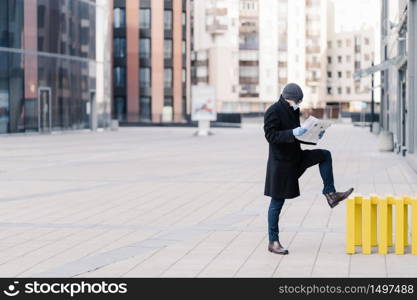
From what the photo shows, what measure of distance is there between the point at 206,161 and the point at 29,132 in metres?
23.9

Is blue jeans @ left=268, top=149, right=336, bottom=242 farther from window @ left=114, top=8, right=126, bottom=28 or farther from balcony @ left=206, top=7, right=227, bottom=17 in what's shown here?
balcony @ left=206, top=7, right=227, bottom=17

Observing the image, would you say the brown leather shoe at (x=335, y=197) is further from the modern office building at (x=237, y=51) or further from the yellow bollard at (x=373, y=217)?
the modern office building at (x=237, y=51)

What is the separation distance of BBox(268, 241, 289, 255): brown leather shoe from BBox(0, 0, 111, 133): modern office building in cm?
3631

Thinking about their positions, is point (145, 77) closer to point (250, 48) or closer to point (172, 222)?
point (250, 48)

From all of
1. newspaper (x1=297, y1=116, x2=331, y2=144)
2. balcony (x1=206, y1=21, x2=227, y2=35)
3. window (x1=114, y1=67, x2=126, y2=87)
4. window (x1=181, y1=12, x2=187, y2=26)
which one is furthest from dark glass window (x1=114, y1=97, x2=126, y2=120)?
newspaper (x1=297, y1=116, x2=331, y2=144)

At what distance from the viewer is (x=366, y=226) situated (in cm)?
899

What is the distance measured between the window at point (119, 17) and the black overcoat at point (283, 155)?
81069mm

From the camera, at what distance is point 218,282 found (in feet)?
24.3

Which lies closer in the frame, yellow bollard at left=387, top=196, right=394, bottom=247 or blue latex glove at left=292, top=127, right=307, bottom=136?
blue latex glove at left=292, top=127, right=307, bottom=136

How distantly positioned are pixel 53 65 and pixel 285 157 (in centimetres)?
4057

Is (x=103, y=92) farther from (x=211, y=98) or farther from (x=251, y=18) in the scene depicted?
(x=251, y=18)

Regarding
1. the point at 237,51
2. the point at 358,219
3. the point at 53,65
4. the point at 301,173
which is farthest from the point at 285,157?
the point at 237,51

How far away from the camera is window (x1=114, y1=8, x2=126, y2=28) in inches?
3487

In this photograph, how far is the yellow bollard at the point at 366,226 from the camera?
8969 mm
